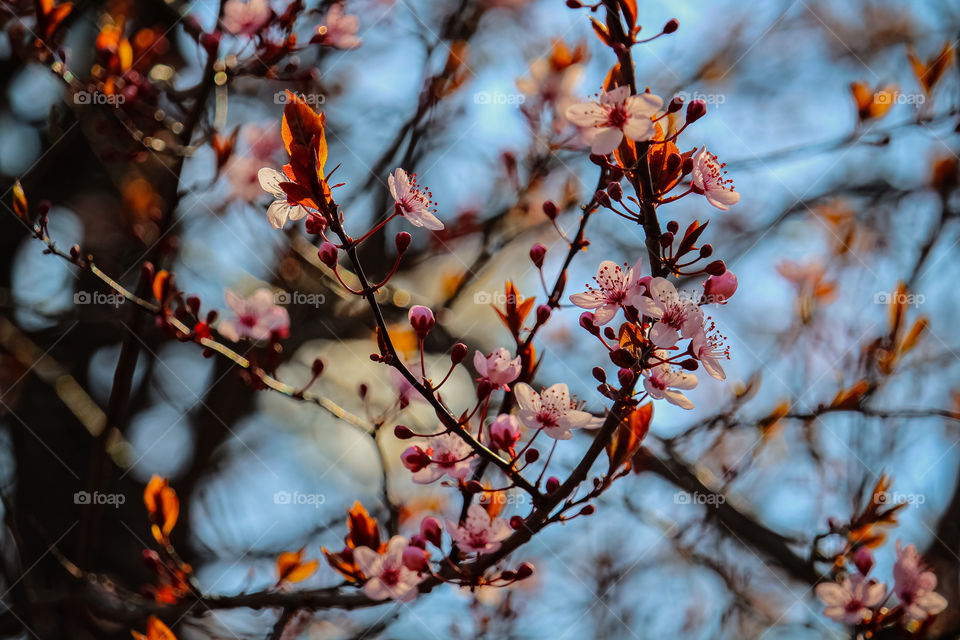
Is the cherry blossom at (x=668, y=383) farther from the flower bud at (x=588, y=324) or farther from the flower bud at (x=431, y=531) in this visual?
the flower bud at (x=431, y=531)

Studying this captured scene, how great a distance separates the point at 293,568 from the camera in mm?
1393

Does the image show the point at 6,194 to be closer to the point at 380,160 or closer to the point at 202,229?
the point at 202,229

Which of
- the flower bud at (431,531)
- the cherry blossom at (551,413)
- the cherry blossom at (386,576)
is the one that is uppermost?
the cherry blossom at (551,413)

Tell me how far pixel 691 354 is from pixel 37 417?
8.27ft

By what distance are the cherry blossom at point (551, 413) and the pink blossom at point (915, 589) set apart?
759 mm

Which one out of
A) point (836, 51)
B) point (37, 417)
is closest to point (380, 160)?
point (37, 417)

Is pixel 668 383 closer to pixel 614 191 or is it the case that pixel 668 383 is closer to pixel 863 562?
pixel 614 191

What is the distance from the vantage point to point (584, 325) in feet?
3.19

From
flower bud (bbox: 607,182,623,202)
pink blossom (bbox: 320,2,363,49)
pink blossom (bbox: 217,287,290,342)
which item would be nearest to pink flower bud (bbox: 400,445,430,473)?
flower bud (bbox: 607,182,623,202)

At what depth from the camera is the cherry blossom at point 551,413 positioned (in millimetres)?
1032

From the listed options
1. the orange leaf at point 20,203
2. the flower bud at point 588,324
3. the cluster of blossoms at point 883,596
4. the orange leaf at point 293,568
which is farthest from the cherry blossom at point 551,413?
the orange leaf at point 20,203

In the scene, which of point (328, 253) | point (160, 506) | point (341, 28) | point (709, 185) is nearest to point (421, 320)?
point (328, 253)

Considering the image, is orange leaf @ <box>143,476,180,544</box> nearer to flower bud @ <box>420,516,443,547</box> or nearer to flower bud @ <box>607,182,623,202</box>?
flower bud @ <box>420,516,443,547</box>

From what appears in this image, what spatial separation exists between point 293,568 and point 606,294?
0.88m
